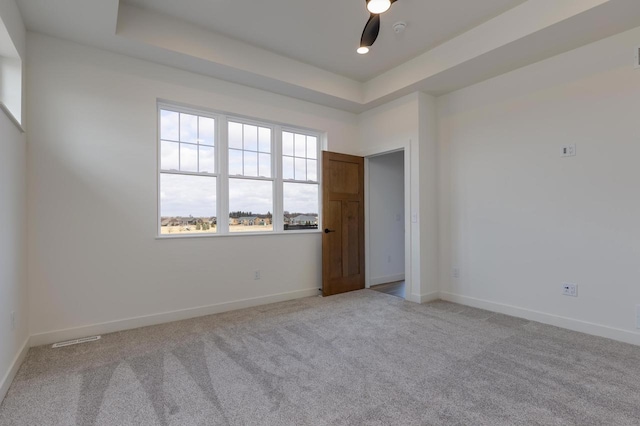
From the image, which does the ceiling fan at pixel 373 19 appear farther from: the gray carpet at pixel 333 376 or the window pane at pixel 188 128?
the gray carpet at pixel 333 376

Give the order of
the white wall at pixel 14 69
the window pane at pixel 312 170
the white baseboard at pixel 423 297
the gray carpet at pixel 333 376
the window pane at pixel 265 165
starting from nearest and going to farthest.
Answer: the gray carpet at pixel 333 376, the white wall at pixel 14 69, the white baseboard at pixel 423 297, the window pane at pixel 265 165, the window pane at pixel 312 170

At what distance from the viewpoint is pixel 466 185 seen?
4.08 metres

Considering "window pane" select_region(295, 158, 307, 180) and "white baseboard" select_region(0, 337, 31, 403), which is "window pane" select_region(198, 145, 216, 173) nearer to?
"window pane" select_region(295, 158, 307, 180)

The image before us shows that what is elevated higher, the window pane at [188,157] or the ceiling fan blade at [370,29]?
the ceiling fan blade at [370,29]

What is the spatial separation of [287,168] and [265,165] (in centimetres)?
35

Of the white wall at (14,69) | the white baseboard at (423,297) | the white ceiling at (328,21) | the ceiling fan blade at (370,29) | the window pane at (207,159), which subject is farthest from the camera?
the white baseboard at (423,297)

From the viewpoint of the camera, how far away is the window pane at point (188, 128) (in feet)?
12.1

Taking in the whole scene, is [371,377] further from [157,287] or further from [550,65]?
[550,65]

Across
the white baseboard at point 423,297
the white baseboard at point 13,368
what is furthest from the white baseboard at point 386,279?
the white baseboard at point 13,368

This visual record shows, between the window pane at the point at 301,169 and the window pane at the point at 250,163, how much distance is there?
67 centimetres

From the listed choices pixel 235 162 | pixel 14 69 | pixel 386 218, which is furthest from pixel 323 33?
pixel 386 218

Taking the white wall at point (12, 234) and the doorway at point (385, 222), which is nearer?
the white wall at point (12, 234)

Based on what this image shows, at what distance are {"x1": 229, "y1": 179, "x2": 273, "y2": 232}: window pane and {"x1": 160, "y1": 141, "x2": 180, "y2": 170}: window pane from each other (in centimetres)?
67

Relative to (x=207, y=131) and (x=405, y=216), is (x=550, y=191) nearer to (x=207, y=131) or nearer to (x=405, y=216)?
(x=405, y=216)
